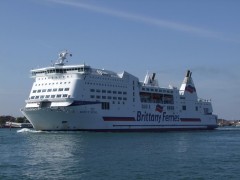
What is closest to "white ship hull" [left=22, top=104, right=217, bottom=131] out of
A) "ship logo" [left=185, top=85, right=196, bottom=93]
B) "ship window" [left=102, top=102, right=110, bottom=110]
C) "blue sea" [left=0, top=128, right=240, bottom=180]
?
"ship window" [left=102, top=102, right=110, bottom=110]

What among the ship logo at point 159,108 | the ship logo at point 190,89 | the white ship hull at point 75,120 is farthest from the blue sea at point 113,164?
the ship logo at point 190,89

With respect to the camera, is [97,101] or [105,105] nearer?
[97,101]

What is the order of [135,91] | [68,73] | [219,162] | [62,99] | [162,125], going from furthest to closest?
[162,125] < [135,91] < [68,73] < [62,99] < [219,162]

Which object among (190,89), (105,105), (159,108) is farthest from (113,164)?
(190,89)

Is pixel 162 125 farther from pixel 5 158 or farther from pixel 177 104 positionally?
pixel 5 158

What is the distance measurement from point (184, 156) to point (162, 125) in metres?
41.4

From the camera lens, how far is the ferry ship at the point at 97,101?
56.2 meters

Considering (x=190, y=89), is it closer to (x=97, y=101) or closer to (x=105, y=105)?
(x=105, y=105)

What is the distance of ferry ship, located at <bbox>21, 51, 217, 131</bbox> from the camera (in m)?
56.2

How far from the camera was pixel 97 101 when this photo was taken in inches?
2339

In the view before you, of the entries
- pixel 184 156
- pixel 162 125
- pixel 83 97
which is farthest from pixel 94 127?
pixel 184 156

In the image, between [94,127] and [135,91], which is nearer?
[94,127]

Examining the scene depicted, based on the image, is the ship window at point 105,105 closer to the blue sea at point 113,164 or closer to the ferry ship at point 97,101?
the ferry ship at point 97,101

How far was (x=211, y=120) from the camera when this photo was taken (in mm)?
85250
